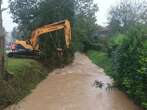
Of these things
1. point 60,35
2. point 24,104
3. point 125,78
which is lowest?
point 24,104

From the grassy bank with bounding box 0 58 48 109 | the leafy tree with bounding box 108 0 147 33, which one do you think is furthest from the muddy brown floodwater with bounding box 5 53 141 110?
the leafy tree with bounding box 108 0 147 33

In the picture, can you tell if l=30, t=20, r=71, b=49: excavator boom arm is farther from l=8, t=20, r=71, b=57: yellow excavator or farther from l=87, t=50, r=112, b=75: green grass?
l=87, t=50, r=112, b=75: green grass

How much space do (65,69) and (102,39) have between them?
2461 centimetres

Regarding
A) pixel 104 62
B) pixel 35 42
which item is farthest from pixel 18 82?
pixel 104 62

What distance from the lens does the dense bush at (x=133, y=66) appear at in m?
10.4

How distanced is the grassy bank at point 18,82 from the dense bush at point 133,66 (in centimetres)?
409

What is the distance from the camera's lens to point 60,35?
74.2ft

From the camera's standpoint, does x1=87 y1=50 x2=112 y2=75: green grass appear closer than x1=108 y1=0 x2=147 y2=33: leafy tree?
Yes

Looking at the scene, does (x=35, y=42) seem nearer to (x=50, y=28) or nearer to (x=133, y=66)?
(x=50, y=28)

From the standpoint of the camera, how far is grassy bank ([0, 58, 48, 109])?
1133 cm

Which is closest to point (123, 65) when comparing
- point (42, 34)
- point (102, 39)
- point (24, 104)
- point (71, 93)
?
point (71, 93)

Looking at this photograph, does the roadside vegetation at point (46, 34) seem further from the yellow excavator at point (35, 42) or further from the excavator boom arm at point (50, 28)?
the excavator boom arm at point (50, 28)

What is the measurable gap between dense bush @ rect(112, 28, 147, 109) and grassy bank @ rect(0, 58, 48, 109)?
13.4 ft

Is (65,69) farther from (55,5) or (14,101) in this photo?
(14,101)
